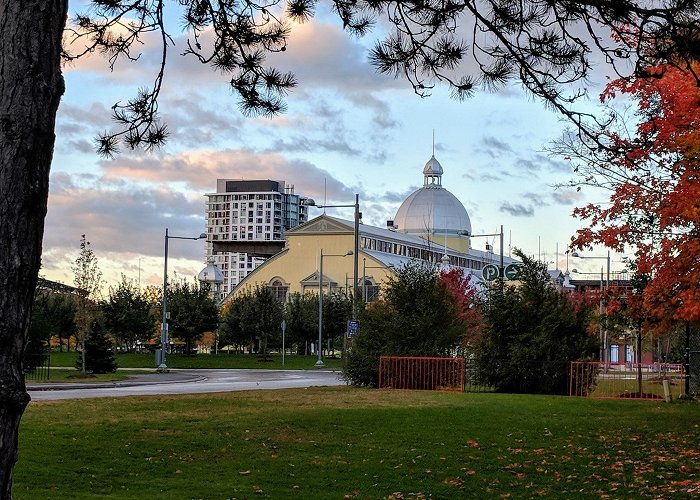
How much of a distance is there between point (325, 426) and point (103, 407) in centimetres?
576

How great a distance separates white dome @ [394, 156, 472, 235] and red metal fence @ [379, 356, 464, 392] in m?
91.3

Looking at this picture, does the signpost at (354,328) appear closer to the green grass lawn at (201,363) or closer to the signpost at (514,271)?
the signpost at (514,271)

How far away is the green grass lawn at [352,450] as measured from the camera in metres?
13.0

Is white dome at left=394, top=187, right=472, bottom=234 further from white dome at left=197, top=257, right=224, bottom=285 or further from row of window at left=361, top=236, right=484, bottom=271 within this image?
white dome at left=197, top=257, right=224, bottom=285

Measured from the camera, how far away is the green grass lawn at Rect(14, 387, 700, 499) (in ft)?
42.5

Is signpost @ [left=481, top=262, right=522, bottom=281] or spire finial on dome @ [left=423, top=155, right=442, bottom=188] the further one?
spire finial on dome @ [left=423, top=155, right=442, bottom=188]

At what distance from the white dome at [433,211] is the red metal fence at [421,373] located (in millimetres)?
91341

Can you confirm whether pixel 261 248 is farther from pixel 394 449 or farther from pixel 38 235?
pixel 38 235

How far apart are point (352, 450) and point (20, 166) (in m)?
11.5

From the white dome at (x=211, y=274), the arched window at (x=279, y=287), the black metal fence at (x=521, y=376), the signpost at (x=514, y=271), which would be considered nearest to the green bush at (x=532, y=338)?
the black metal fence at (x=521, y=376)

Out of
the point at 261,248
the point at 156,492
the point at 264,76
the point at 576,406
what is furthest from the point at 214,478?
the point at 261,248

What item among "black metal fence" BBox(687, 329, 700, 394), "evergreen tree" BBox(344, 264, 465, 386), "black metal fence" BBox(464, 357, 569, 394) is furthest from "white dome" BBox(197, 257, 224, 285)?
"black metal fence" BBox(687, 329, 700, 394)

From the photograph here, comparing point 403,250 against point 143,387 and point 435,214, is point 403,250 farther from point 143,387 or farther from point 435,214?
point 143,387

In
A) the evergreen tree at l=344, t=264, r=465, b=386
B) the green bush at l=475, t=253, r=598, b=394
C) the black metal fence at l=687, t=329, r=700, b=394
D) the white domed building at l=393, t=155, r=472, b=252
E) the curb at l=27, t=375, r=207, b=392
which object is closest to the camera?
the black metal fence at l=687, t=329, r=700, b=394
